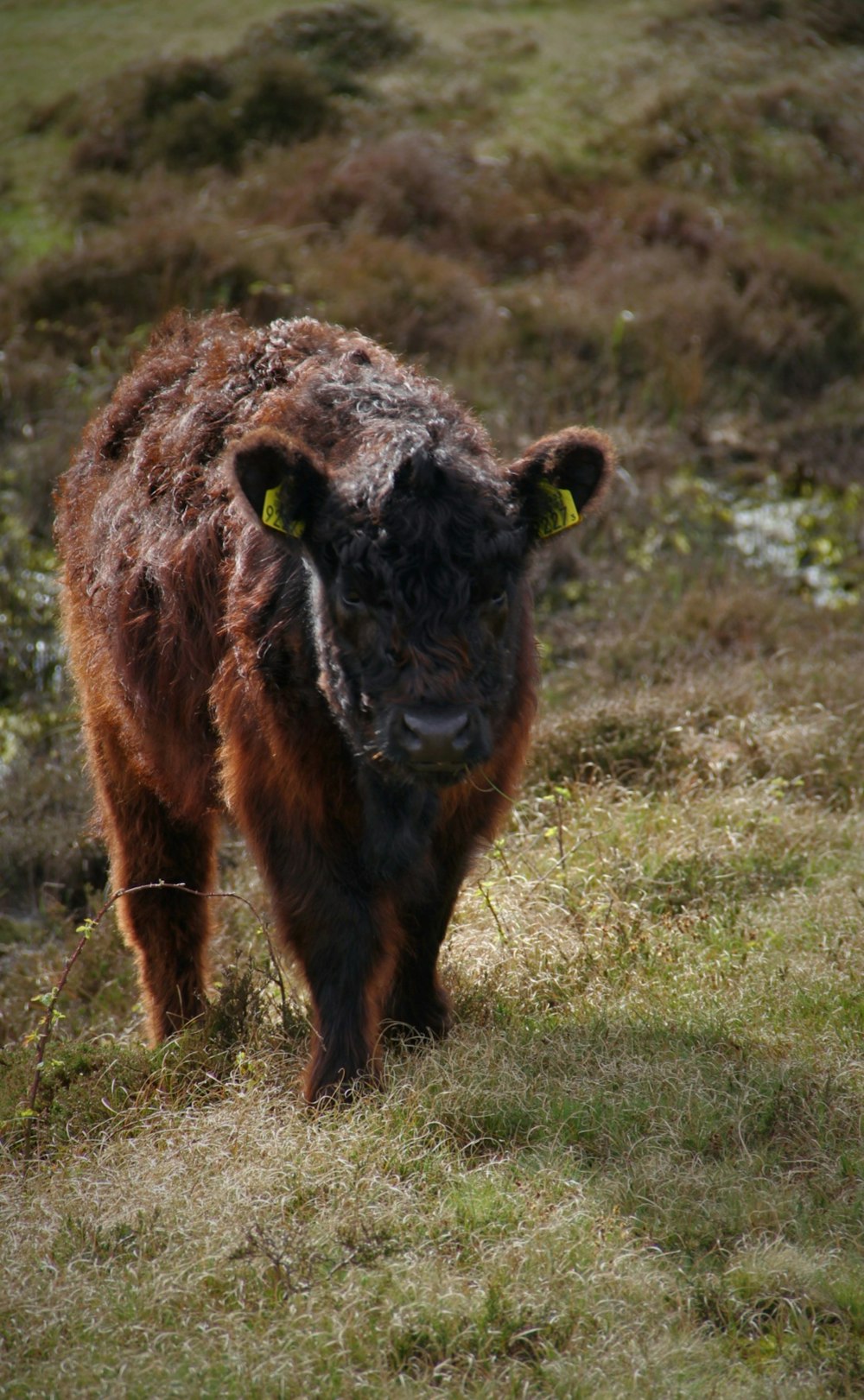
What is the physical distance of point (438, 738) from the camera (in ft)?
12.4

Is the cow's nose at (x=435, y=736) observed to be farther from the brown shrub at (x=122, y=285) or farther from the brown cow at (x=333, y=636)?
the brown shrub at (x=122, y=285)

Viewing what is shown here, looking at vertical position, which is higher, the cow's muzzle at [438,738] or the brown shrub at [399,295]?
the cow's muzzle at [438,738]

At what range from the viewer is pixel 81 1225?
3652 mm

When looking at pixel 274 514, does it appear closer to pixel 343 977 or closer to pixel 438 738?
pixel 438 738

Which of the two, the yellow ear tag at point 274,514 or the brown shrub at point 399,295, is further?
the brown shrub at point 399,295

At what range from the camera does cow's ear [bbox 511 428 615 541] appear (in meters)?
4.42

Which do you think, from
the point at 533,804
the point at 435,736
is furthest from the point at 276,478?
the point at 533,804

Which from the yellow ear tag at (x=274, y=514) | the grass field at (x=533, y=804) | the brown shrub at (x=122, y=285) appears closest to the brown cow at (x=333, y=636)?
the yellow ear tag at (x=274, y=514)

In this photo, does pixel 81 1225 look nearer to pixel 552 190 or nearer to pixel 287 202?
pixel 287 202

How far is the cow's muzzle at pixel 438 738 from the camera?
379 centimetres

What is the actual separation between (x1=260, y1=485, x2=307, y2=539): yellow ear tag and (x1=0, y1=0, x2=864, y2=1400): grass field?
1717mm

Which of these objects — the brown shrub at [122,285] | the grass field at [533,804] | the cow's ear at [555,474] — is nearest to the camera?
the grass field at [533,804]

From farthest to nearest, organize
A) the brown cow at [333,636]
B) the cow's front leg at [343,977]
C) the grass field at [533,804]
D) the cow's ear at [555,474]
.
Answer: the cow's ear at [555,474] → the cow's front leg at [343,977] → the brown cow at [333,636] → the grass field at [533,804]

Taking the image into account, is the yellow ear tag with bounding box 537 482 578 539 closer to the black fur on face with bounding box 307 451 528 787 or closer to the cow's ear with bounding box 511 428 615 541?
the cow's ear with bounding box 511 428 615 541
